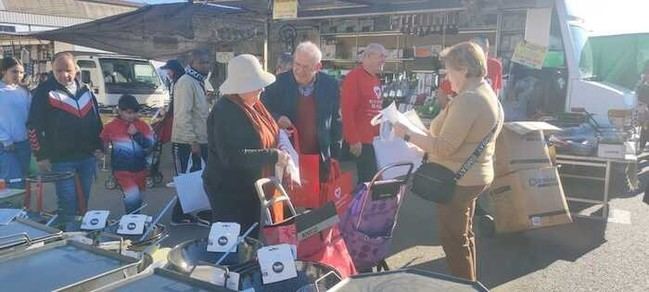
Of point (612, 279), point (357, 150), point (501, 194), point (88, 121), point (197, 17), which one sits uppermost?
point (197, 17)

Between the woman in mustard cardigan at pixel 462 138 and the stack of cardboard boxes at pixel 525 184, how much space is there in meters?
1.55

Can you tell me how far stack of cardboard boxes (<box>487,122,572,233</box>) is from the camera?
4.18m

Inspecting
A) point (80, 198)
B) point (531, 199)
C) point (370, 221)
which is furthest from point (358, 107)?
point (80, 198)

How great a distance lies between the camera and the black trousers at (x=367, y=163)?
453 centimetres

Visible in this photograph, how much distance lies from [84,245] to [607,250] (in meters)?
4.14

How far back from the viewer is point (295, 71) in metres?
3.60

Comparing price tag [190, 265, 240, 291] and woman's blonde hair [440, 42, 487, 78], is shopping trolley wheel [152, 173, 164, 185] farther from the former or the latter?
price tag [190, 265, 240, 291]

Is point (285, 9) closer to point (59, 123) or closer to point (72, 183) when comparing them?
point (59, 123)

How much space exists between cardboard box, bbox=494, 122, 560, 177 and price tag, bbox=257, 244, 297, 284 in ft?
9.90

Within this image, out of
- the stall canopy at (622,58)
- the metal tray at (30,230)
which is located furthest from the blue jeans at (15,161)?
the stall canopy at (622,58)

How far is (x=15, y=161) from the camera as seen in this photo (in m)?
4.16

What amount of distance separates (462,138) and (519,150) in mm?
1971

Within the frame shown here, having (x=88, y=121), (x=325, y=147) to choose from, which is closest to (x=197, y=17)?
(x=88, y=121)

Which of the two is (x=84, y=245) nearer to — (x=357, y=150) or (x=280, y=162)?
(x=280, y=162)
